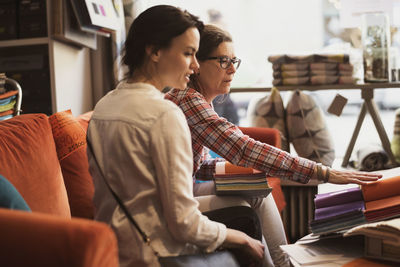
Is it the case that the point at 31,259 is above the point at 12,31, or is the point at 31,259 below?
below

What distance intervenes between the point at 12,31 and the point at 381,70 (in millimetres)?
2036

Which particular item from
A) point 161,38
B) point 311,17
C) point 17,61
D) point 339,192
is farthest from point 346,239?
point 311,17

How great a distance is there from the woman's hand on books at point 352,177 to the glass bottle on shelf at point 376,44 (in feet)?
4.69

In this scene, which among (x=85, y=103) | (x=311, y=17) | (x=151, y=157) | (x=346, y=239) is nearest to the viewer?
(x=151, y=157)

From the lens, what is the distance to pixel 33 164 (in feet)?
4.78

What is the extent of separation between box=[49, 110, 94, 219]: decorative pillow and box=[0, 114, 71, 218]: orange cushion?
0.24ft

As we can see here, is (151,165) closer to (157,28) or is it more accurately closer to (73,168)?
(157,28)

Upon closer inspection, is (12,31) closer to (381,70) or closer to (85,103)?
(85,103)

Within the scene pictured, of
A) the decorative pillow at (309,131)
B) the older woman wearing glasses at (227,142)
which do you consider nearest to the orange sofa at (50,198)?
the older woman wearing glasses at (227,142)

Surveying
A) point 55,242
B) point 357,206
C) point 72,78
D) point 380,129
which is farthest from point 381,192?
point 72,78

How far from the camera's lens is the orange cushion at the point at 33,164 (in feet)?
4.49

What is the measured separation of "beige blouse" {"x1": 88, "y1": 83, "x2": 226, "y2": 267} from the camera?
986 millimetres

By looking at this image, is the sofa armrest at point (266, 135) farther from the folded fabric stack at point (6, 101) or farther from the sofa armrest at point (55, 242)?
the sofa armrest at point (55, 242)

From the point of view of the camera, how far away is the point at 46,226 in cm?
75
